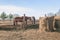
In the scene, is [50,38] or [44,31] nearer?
[50,38]

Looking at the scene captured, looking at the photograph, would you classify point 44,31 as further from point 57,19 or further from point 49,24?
point 57,19

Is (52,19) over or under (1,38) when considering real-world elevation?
over

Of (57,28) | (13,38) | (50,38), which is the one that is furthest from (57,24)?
(13,38)

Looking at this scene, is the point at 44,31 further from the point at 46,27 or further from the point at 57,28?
the point at 57,28

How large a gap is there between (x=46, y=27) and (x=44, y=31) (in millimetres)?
484

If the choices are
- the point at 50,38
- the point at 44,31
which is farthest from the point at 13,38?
the point at 44,31

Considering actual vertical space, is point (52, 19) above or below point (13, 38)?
above

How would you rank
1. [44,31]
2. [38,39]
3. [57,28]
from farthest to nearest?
[57,28] < [44,31] < [38,39]

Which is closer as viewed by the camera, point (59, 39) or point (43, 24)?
point (59, 39)

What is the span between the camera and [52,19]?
1869cm

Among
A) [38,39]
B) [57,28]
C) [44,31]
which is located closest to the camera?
[38,39]

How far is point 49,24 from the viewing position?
18.4 meters

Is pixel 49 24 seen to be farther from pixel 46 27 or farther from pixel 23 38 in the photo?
pixel 23 38

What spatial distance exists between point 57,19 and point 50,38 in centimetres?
605
